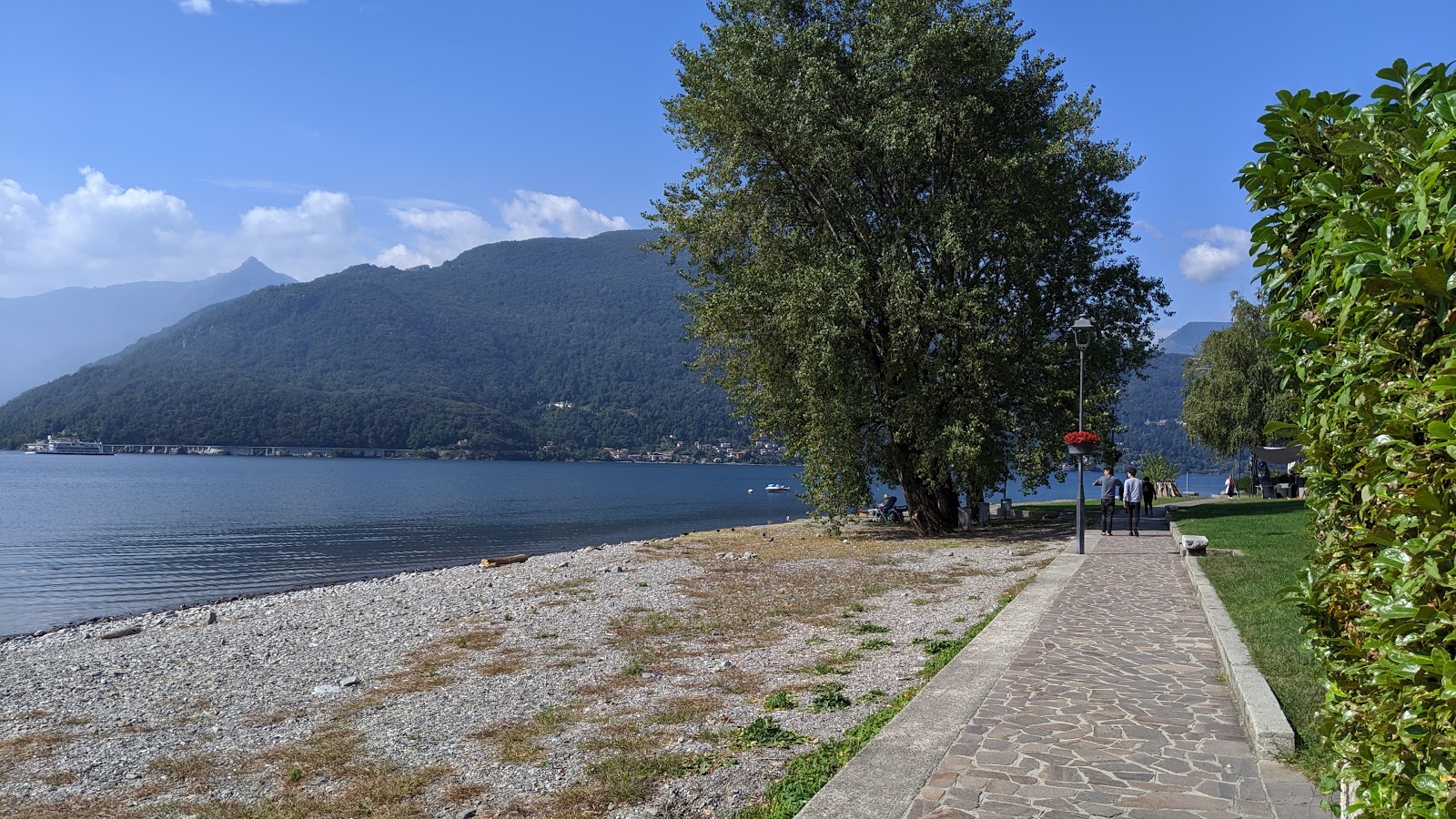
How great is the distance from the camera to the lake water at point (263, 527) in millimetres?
26328

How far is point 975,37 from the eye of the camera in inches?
914

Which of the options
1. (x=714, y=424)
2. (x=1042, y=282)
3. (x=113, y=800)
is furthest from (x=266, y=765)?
(x=714, y=424)

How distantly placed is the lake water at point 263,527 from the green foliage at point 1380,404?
2414 cm

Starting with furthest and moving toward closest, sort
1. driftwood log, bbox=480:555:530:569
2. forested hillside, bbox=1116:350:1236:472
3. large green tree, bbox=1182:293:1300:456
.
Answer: forested hillside, bbox=1116:350:1236:472, large green tree, bbox=1182:293:1300:456, driftwood log, bbox=480:555:530:569

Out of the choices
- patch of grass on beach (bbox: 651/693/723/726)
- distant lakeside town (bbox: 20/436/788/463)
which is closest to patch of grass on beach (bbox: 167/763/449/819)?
patch of grass on beach (bbox: 651/693/723/726)

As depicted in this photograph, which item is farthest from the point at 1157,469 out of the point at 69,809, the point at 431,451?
the point at 431,451

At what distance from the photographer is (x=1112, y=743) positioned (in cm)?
594

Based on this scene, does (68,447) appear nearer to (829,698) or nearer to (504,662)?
(504,662)

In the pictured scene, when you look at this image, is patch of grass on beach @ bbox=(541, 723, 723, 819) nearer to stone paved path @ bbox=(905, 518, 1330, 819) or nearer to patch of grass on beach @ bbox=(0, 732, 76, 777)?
stone paved path @ bbox=(905, 518, 1330, 819)

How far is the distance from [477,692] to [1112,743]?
6.77 meters

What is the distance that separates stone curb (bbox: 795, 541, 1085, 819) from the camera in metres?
4.99

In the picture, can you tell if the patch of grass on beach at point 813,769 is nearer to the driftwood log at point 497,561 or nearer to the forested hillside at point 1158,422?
the driftwood log at point 497,561

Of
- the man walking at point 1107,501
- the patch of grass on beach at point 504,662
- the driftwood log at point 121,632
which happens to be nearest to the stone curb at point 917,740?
the patch of grass on beach at point 504,662

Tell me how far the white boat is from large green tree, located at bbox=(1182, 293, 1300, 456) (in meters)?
171
